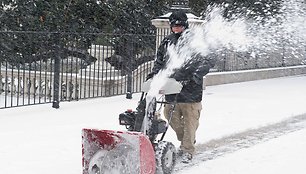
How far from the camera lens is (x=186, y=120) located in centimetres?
693

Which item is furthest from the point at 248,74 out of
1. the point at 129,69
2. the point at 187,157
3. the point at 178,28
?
the point at 178,28

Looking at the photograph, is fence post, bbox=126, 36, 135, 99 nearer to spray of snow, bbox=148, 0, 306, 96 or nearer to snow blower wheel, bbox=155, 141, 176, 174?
spray of snow, bbox=148, 0, 306, 96

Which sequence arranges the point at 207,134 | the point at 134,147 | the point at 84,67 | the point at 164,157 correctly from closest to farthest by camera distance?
the point at 134,147 → the point at 164,157 → the point at 207,134 → the point at 84,67

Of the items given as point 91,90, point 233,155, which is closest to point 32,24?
point 91,90

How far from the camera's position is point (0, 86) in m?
11.7

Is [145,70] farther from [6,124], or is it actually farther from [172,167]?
[172,167]

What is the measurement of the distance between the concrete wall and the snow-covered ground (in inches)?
80.6

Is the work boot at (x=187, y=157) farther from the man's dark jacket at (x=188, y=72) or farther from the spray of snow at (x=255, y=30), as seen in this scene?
the spray of snow at (x=255, y=30)

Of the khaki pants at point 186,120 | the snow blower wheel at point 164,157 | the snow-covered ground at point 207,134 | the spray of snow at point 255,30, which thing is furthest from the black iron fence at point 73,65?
the snow blower wheel at point 164,157

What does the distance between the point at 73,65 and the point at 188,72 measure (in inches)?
236

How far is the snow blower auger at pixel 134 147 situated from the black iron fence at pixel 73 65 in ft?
15.0

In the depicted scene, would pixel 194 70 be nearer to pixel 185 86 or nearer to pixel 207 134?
pixel 185 86

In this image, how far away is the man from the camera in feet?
21.7

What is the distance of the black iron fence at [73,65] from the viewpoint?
10867mm
